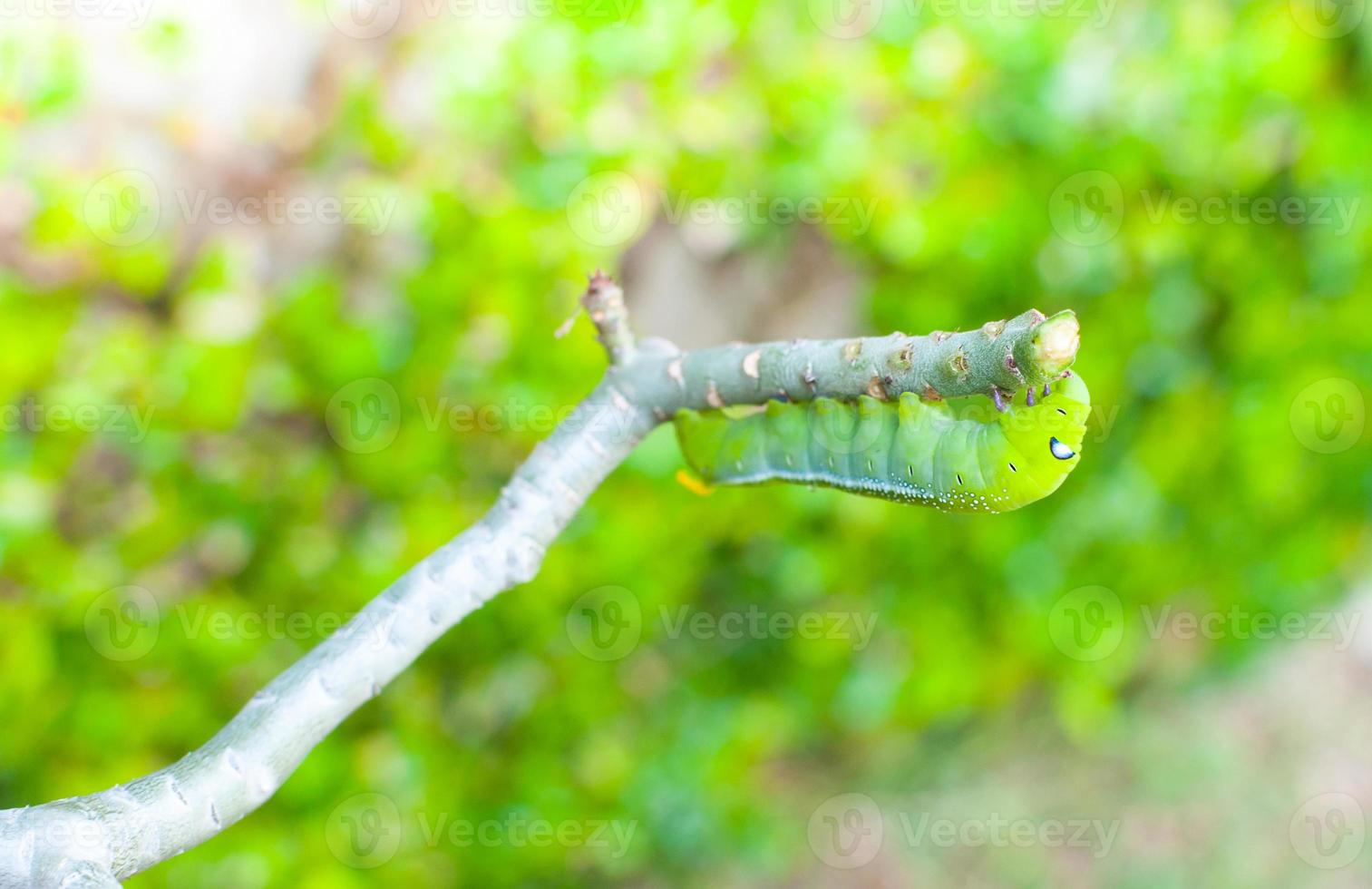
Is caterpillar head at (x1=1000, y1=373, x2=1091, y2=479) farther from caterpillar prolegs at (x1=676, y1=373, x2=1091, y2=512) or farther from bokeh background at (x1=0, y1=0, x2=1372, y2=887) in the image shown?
bokeh background at (x1=0, y1=0, x2=1372, y2=887)

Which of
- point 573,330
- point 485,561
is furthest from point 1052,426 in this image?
point 573,330

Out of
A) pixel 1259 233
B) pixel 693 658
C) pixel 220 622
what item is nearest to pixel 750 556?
pixel 693 658

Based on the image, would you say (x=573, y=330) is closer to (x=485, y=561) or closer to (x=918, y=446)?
(x=918, y=446)

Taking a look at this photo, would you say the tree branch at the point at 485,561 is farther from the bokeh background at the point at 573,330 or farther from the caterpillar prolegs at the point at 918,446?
the bokeh background at the point at 573,330

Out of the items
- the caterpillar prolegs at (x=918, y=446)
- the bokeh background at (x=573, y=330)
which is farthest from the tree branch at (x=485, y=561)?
the bokeh background at (x=573, y=330)

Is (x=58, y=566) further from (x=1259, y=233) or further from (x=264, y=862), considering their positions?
(x=1259, y=233)

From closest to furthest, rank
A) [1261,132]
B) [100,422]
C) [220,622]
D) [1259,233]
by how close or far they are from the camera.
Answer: [100,422], [220,622], [1261,132], [1259,233]
